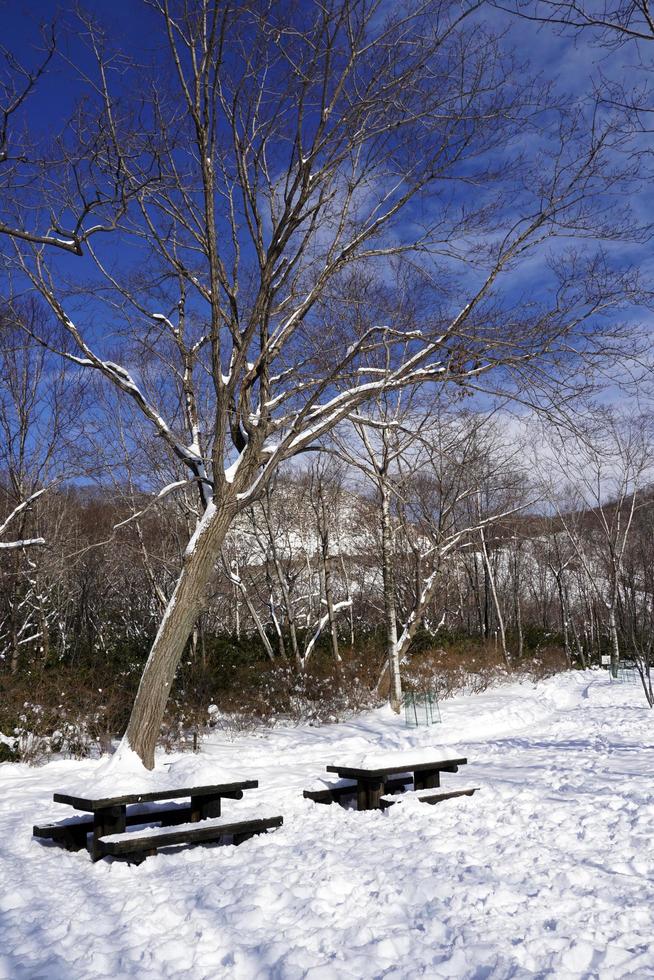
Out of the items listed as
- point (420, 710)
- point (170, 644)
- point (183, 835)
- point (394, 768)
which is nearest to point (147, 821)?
point (183, 835)

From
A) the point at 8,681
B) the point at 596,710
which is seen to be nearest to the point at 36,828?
the point at 8,681

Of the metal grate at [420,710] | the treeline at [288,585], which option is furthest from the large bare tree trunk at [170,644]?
the metal grate at [420,710]

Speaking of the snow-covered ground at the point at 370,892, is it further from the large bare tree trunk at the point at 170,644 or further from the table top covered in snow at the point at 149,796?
the large bare tree trunk at the point at 170,644

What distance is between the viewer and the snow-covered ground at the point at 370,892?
3535 mm

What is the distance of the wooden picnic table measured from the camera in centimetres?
685

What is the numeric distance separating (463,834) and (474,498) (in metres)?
22.3

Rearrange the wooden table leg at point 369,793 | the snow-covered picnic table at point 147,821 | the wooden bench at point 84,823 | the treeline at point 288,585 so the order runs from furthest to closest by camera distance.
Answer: the treeline at point 288,585
the wooden table leg at point 369,793
the wooden bench at point 84,823
the snow-covered picnic table at point 147,821

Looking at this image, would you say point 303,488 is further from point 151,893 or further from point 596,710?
point 151,893

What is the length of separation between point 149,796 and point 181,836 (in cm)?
43

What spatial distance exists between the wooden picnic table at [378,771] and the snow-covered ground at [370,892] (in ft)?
0.67

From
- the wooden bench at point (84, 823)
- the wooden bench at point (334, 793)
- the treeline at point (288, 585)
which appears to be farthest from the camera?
the treeline at point (288, 585)

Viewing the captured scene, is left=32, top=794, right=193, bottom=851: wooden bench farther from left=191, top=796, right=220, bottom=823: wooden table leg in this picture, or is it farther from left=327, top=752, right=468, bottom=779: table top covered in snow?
left=327, top=752, right=468, bottom=779: table top covered in snow

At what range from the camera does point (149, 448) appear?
1634 centimetres

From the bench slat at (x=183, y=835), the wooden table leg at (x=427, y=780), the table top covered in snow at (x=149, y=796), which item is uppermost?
the table top covered in snow at (x=149, y=796)
